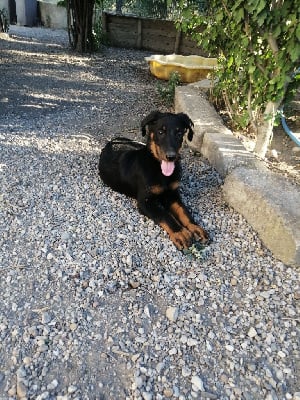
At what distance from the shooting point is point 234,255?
310cm

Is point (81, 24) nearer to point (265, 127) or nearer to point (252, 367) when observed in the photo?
point (265, 127)

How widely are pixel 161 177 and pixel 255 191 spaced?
902 mm

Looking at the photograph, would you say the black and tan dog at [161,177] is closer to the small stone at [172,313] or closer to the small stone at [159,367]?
the small stone at [172,313]

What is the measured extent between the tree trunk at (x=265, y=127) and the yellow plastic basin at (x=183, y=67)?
3.49 m

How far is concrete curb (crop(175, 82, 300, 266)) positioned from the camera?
293 cm

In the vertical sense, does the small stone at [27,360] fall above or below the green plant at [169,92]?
below

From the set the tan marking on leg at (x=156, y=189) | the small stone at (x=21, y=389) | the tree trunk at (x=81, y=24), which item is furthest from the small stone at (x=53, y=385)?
the tree trunk at (x=81, y=24)

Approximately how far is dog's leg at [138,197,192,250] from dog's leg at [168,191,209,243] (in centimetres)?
7

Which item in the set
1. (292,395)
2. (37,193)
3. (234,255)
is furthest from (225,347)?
(37,193)

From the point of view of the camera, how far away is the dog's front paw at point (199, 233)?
3.20 meters

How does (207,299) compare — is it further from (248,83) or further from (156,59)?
(156,59)

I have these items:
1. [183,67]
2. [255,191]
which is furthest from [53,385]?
[183,67]

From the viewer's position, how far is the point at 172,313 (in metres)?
2.49

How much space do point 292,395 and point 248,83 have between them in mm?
3502
